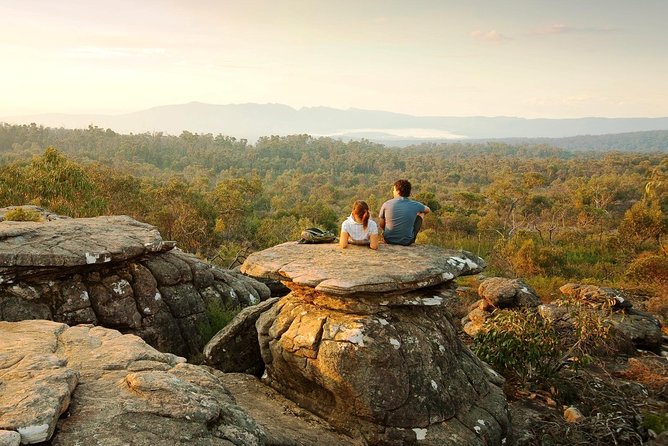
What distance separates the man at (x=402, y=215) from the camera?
365 inches

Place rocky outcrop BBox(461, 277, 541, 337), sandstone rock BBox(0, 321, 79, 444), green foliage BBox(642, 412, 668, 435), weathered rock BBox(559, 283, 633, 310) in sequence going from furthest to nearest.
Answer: rocky outcrop BBox(461, 277, 541, 337) < weathered rock BBox(559, 283, 633, 310) < green foliage BBox(642, 412, 668, 435) < sandstone rock BBox(0, 321, 79, 444)

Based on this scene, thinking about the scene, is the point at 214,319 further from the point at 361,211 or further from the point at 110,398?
the point at 110,398

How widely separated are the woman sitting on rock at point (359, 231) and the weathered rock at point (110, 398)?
12.3 ft

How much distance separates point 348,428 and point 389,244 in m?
3.55

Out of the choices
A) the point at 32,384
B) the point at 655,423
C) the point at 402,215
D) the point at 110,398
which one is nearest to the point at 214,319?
the point at 402,215

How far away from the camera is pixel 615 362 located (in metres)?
13.6

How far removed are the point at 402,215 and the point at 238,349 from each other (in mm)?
4158

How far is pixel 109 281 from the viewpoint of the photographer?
10.2 meters

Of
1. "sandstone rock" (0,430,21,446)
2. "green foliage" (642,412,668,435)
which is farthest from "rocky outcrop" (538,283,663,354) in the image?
"sandstone rock" (0,430,21,446)

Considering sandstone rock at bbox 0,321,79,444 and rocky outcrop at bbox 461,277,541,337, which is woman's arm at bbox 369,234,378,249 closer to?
sandstone rock at bbox 0,321,79,444

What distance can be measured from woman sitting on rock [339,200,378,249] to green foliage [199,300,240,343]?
13.5ft

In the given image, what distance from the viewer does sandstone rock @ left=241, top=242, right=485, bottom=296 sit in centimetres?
739

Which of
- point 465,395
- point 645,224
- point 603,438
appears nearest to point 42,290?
point 465,395

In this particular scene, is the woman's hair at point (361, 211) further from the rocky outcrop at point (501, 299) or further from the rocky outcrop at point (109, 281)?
the rocky outcrop at point (501, 299)
